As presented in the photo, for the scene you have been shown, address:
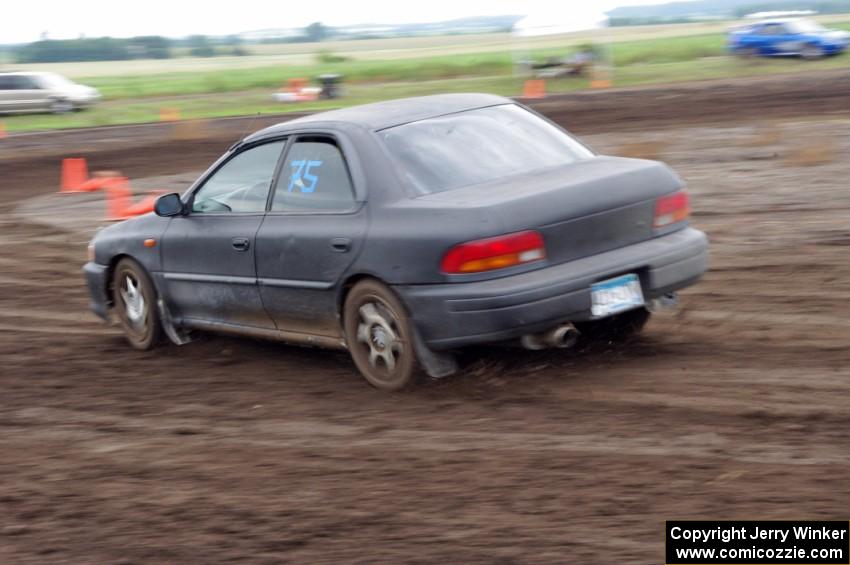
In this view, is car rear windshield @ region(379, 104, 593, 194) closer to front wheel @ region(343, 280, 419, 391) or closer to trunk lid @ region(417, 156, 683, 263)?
trunk lid @ region(417, 156, 683, 263)

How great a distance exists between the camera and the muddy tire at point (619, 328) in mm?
7180

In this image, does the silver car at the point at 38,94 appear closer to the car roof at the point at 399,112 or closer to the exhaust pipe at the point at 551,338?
the car roof at the point at 399,112

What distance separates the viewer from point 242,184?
7.37 meters

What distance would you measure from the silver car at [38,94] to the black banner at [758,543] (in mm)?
35530

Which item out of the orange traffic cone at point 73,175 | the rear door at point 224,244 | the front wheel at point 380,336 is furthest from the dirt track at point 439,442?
the orange traffic cone at point 73,175

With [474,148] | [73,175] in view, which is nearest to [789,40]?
[73,175]

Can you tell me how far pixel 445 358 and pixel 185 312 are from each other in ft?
7.44

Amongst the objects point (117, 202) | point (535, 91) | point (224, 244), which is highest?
Answer: point (224, 244)

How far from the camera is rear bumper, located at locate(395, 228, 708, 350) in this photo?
591 cm

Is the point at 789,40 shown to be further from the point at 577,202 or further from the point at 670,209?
the point at 577,202

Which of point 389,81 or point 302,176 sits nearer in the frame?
point 302,176

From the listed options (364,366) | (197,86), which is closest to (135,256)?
(364,366)

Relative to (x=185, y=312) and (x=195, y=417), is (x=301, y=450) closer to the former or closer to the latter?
(x=195, y=417)

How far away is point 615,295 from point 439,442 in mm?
1293
